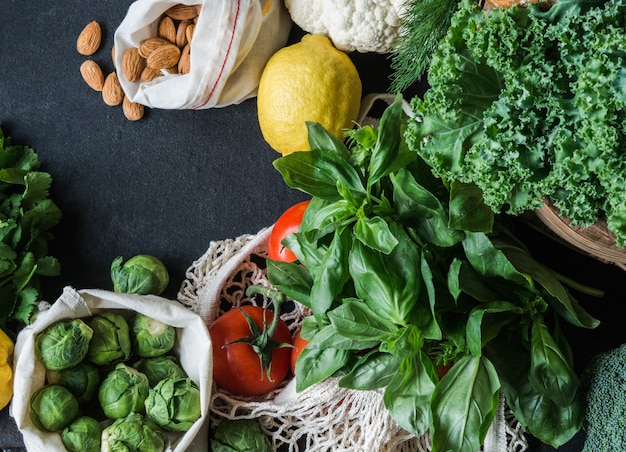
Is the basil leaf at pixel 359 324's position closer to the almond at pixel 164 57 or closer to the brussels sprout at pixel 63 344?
the brussels sprout at pixel 63 344

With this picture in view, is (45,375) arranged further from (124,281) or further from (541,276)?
(541,276)

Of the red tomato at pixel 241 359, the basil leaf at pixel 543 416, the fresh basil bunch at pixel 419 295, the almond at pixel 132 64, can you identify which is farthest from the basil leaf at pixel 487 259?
the almond at pixel 132 64

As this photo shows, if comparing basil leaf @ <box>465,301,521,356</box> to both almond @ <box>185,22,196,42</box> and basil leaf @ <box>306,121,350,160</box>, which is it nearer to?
basil leaf @ <box>306,121,350,160</box>

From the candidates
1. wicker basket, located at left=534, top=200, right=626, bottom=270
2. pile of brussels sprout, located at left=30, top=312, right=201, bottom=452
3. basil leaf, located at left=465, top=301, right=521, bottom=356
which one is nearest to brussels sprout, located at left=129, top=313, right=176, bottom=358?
pile of brussels sprout, located at left=30, top=312, right=201, bottom=452

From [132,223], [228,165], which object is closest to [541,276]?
[228,165]

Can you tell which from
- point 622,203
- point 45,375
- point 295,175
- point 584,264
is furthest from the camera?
point 584,264

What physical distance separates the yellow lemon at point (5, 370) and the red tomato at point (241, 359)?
38 centimetres

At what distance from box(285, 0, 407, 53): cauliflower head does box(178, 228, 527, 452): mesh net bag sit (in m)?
0.42

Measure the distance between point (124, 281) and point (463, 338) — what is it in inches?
26.3

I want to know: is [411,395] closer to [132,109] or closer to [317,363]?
[317,363]

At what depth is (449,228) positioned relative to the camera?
1026mm

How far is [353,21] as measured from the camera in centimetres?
136

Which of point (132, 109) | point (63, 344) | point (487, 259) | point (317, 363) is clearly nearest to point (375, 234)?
point (487, 259)

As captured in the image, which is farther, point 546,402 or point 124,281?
point 124,281
